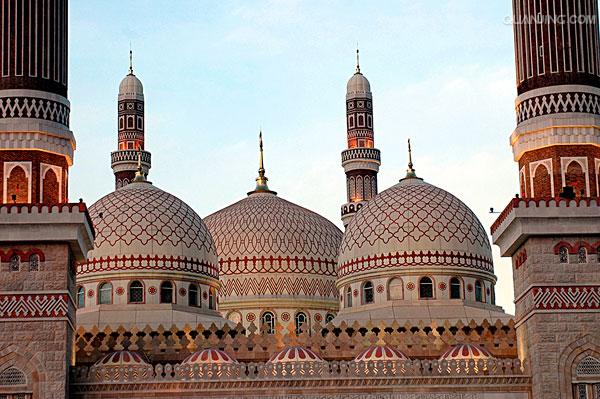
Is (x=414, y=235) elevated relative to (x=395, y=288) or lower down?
elevated

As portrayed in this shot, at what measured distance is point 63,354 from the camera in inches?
1168

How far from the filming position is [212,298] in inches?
1591

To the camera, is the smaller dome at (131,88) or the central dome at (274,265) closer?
the central dome at (274,265)

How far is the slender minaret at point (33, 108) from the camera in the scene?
31.3 meters

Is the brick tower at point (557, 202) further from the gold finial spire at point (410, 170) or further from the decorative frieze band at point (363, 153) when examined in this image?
the decorative frieze band at point (363, 153)

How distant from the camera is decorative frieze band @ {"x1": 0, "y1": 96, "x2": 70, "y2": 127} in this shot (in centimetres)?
3152

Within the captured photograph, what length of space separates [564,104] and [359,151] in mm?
18096

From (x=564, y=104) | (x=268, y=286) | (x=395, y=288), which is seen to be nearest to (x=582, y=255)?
(x=564, y=104)

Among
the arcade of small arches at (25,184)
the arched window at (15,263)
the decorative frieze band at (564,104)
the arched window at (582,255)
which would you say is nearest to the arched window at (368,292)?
the decorative frieze band at (564,104)

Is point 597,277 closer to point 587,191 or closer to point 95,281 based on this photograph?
point 587,191

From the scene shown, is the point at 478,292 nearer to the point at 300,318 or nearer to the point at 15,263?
the point at 300,318

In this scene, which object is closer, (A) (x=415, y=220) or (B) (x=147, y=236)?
(B) (x=147, y=236)

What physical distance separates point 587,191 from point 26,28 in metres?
13.1

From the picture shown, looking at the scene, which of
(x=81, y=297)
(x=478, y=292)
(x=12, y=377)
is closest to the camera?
(x=12, y=377)
